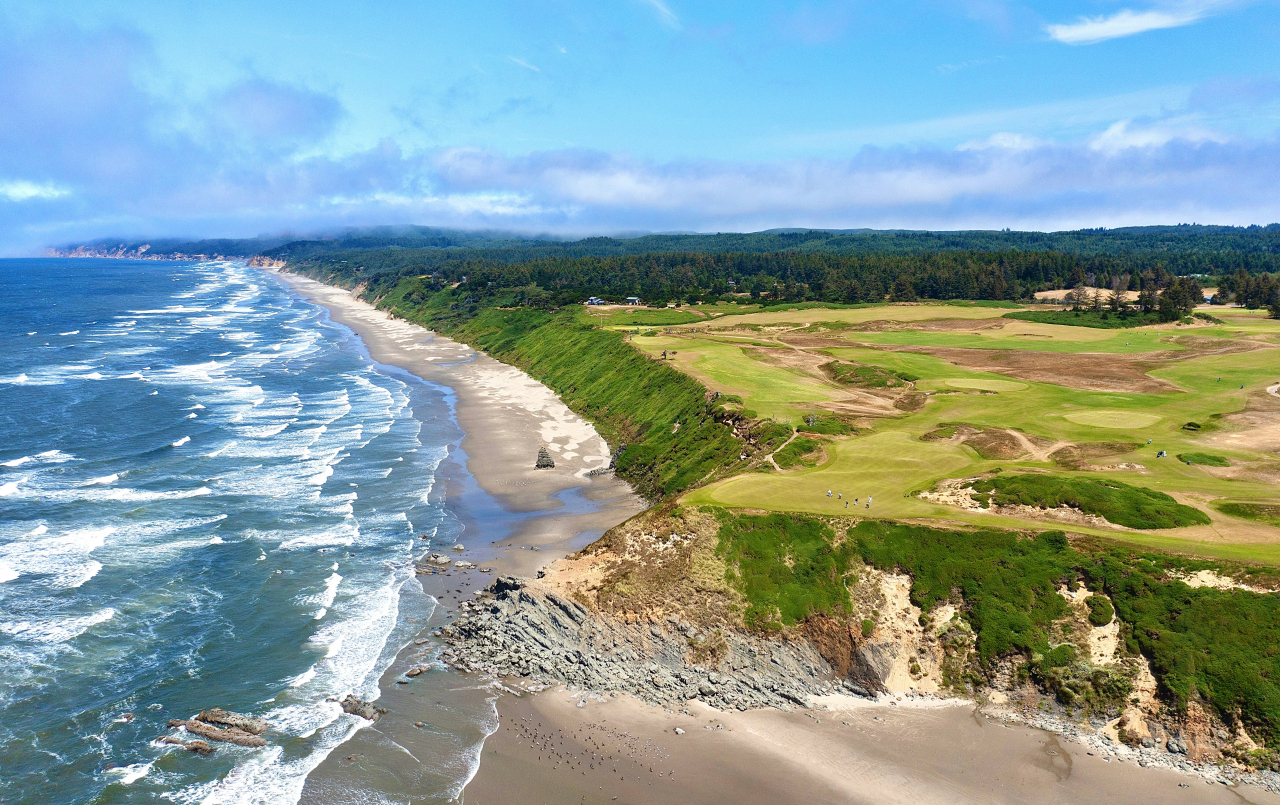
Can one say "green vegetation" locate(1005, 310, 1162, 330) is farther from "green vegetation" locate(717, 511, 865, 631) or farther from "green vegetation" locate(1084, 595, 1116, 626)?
"green vegetation" locate(717, 511, 865, 631)

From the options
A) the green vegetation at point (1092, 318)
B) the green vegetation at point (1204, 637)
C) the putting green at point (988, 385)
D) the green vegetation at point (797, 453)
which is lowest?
the green vegetation at point (1204, 637)

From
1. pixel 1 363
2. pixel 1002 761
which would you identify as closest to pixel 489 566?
pixel 1002 761

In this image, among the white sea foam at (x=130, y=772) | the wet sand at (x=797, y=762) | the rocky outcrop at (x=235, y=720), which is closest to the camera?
the wet sand at (x=797, y=762)

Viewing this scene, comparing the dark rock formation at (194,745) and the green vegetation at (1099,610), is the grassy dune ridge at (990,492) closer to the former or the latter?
the green vegetation at (1099,610)

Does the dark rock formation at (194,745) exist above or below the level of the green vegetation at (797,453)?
below

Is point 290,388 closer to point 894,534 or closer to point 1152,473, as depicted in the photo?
point 894,534

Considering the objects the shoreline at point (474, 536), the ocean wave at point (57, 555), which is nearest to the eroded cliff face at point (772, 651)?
the shoreline at point (474, 536)

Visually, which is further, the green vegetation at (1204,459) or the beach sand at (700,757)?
the green vegetation at (1204,459)
